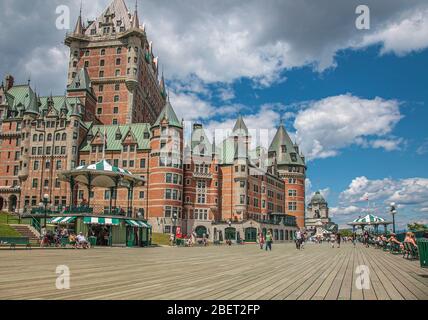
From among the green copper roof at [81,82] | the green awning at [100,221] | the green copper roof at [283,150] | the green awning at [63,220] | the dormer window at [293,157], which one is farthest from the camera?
the dormer window at [293,157]

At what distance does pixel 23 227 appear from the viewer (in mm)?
45688

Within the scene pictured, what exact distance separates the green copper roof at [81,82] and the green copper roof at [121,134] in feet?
33.4

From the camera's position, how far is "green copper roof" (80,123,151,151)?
8162 centimetres

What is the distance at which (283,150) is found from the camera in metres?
116

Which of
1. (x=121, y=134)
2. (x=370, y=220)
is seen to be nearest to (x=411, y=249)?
(x=370, y=220)

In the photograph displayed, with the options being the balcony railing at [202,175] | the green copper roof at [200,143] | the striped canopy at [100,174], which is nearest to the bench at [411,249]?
the striped canopy at [100,174]

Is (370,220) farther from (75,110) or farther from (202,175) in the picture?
(75,110)

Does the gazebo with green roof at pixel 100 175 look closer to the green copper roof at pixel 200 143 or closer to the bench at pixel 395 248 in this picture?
the bench at pixel 395 248

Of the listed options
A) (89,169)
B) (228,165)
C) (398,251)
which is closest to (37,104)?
(228,165)

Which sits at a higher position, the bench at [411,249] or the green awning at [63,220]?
the green awning at [63,220]

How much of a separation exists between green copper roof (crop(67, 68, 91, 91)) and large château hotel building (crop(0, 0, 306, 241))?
0.86 feet

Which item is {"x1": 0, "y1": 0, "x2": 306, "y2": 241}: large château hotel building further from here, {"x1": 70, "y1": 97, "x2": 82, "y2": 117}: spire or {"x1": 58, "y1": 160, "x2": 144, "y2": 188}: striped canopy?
{"x1": 58, "y1": 160, "x2": 144, "y2": 188}: striped canopy

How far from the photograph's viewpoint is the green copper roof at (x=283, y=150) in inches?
4525
